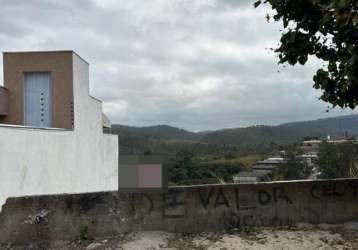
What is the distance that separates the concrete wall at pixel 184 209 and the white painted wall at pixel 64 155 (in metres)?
7.26

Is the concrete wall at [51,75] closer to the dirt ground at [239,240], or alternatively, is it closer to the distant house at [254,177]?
the distant house at [254,177]

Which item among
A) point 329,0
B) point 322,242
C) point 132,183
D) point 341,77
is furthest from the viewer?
point 132,183

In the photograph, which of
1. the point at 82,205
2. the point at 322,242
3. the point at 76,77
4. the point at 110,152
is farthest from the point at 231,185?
the point at 110,152

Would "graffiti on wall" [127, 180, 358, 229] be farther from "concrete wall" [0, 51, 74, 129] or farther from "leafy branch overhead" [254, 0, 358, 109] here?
"concrete wall" [0, 51, 74, 129]

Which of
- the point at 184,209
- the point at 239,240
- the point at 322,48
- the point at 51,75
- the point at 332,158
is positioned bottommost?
the point at 239,240

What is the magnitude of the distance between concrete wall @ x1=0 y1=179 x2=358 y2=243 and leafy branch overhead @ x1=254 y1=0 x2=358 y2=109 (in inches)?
75.4

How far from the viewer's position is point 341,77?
5.95 meters

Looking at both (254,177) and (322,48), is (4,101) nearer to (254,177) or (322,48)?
(254,177)

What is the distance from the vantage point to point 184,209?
7508 mm

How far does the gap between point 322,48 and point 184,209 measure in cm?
352

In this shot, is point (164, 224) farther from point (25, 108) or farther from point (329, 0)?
point (25, 108)

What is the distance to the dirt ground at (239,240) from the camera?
681 cm

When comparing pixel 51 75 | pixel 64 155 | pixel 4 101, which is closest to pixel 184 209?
pixel 64 155

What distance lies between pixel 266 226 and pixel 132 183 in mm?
2582
